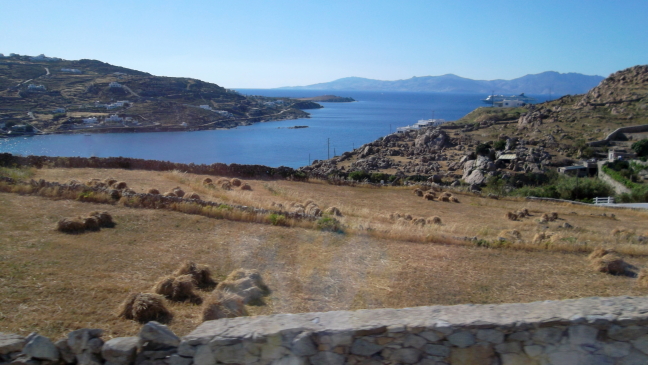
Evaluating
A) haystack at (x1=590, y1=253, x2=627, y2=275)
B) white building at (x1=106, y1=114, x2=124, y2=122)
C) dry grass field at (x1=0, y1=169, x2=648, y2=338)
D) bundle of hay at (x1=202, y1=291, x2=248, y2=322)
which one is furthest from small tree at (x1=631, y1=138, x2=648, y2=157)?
white building at (x1=106, y1=114, x2=124, y2=122)

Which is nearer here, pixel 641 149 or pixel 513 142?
pixel 641 149

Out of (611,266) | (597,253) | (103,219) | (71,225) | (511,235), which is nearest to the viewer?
(611,266)

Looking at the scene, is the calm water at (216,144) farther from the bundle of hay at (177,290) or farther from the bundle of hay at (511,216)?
the bundle of hay at (177,290)

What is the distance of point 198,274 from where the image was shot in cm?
750

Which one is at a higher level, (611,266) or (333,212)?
(333,212)

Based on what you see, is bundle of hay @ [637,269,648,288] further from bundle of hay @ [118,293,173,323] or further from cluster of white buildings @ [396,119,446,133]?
cluster of white buildings @ [396,119,446,133]

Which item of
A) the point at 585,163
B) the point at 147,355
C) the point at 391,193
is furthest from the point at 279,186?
the point at 585,163

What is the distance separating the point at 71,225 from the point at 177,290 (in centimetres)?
506

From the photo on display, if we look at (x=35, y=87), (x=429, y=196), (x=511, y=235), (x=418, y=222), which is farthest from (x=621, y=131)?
(x=35, y=87)

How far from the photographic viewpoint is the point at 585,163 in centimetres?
4238

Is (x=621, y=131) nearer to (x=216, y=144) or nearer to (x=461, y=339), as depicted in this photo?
(x=461, y=339)

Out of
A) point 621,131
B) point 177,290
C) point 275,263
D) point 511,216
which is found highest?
point 621,131

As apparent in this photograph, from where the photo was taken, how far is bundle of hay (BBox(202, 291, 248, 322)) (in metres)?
5.85

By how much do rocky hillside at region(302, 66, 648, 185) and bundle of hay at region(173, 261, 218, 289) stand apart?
1162 inches
